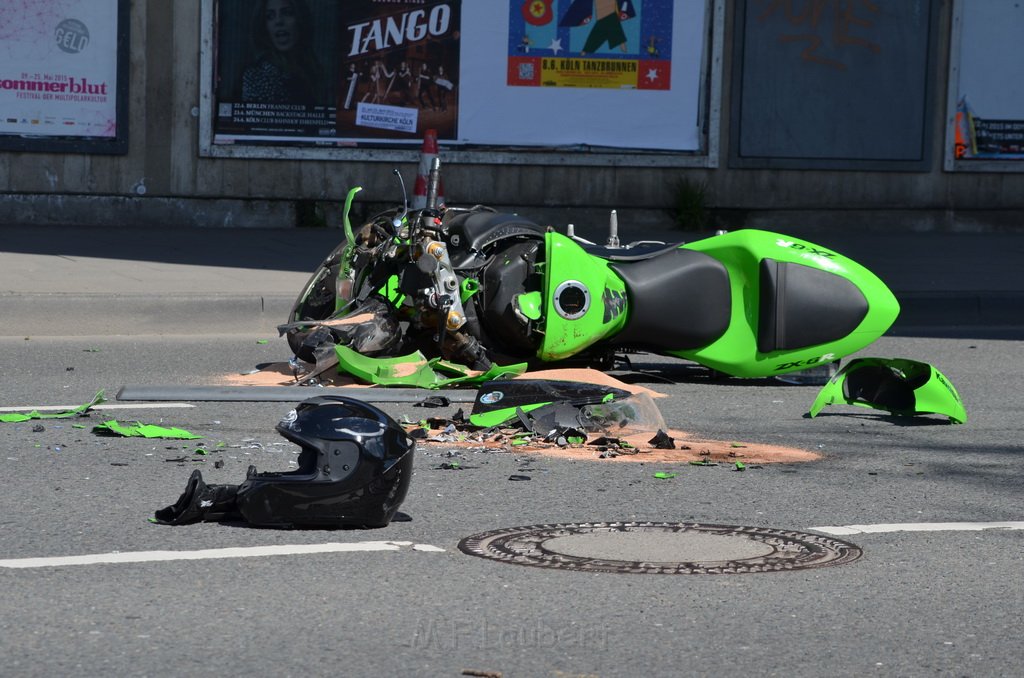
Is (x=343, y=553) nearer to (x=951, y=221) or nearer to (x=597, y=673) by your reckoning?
(x=597, y=673)

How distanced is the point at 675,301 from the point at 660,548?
148 inches

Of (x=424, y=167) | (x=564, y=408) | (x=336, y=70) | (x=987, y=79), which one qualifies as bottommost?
(x=564, y=408)

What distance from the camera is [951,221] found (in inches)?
698

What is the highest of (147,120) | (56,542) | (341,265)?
(147,120)

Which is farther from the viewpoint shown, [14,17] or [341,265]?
[14,17]

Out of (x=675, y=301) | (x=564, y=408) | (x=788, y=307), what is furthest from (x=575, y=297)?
(x=564, y=408)

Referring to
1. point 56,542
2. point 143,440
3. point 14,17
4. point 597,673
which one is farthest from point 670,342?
point 14,17

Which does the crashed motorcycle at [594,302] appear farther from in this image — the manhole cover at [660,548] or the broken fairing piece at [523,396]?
the manhole cover at [660,548]

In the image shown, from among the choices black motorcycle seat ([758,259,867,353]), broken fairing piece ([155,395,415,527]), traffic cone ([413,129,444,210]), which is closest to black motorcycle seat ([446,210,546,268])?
black motorcycle seat ([758,259,867,353])

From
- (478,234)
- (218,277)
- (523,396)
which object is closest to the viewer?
(523,396)

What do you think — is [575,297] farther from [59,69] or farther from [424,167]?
[59,69]

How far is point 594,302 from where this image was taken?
8719mm

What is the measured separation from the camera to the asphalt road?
4.11 meters

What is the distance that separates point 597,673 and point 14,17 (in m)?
12.8
